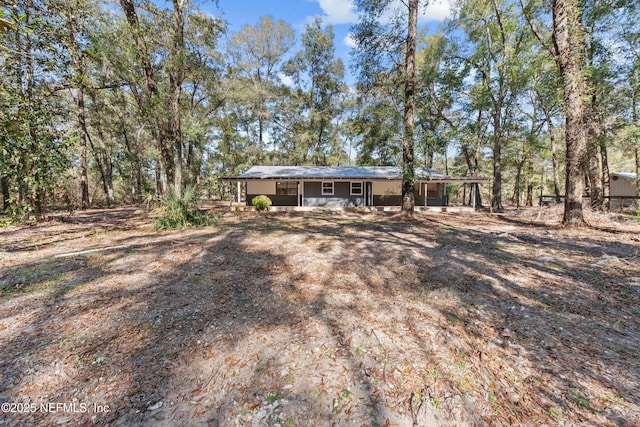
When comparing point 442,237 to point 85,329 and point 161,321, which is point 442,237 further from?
point 85,329

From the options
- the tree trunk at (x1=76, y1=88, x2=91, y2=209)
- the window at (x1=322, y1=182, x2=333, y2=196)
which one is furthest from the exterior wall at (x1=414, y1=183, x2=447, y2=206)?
the tree trunk at (x1=76, y1=88, x2=91, y2=209)

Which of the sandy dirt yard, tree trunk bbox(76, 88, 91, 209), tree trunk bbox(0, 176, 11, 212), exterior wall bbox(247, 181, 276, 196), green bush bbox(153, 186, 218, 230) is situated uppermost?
tree trunk bbox(76, 88, 91, 209)

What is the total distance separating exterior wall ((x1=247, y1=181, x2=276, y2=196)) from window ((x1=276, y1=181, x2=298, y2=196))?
0.34 m

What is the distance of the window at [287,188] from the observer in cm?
1680

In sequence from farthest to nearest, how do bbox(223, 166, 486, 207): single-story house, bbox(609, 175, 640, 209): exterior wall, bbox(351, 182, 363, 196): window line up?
bbox(609, 175, 640, 209): exterior wall
bbox(351, 182, 363, 196): window
bbox(223, 166, 486, 207): single-story house

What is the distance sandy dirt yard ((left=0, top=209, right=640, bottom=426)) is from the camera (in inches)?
70.2

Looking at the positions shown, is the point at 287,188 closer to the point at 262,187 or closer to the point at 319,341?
the point at 262,187

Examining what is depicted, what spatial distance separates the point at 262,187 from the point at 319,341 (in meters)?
15.0

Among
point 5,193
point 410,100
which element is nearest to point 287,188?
point 410,100

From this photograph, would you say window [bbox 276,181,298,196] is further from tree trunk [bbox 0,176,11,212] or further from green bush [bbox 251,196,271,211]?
tree trunk [bbox 0,176,11,212]

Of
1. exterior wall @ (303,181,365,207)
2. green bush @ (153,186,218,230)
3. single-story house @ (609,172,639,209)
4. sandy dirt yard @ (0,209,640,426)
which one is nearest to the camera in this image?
sandy dirt yard @ (0,209,640,426)

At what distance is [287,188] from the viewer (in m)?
16.9

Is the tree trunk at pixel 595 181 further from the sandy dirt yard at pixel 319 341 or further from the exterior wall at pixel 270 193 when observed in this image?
the exterior wall at pixel 270 193

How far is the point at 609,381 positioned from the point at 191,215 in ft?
31.7
